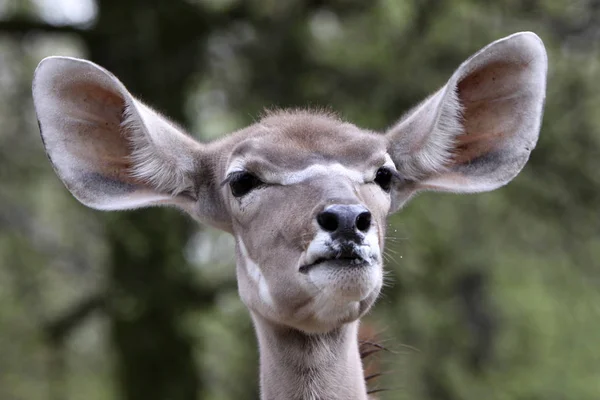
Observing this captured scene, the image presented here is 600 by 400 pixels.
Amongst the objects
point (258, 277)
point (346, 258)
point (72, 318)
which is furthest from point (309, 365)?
point (72, 318)

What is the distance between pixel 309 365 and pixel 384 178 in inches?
40.3

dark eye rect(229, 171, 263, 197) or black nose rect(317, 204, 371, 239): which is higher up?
dark eye rect(229, 171, 263, 197)

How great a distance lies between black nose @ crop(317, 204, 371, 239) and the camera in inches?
180

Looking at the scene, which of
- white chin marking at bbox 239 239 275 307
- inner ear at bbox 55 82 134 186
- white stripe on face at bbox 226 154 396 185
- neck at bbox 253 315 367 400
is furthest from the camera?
inner ear at bbox 55 82 134 186

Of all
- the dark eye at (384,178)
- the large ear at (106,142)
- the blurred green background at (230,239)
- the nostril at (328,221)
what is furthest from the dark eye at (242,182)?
the blurred green background at (230,239)

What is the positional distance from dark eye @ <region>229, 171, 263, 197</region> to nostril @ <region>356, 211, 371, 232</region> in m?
0.87

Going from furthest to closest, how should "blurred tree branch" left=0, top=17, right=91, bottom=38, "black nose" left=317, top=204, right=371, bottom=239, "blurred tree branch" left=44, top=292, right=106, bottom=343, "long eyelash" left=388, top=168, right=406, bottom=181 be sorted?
"blurred tree branch" left=44, top=292, right=106, bottom=343 < "blurred tree branch" left=0, top=17, right=91, bottom=38 < "long eyelash" left=388, top=168, right=406, bottom=181 < "black nose" left=317, top=204, right=371, bottom=239

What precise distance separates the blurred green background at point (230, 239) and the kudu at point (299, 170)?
272 cm

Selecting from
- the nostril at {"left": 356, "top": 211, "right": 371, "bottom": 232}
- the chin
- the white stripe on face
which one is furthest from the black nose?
the white stripe on face

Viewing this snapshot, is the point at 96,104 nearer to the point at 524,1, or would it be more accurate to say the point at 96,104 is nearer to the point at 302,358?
the point at 302,358

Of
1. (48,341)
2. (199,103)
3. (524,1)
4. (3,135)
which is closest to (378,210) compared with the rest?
(524,1)

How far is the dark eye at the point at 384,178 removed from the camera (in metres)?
5.41

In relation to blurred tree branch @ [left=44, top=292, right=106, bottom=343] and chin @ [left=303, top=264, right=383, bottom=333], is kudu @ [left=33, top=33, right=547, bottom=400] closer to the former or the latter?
chin @ [left=303, top=264, right=383, bottom=333]

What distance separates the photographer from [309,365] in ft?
17.6
